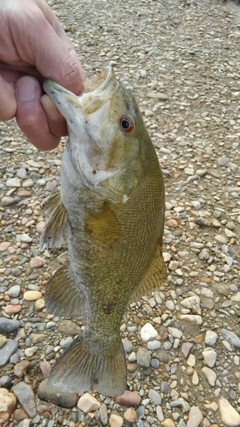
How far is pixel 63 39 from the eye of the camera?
81.5 inches

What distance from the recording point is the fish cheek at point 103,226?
73.9 inches

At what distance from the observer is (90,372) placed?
2.17m

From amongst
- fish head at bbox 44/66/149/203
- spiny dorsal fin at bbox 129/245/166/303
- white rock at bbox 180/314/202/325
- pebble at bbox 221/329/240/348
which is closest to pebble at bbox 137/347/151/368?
white rock at bbox 180/314/202/325

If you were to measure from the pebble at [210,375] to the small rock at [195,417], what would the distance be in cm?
22

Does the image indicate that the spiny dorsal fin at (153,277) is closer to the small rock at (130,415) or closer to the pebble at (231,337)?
the small rock at (130,415)

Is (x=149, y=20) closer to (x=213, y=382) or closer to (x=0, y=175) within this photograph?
(x=0, y=175)

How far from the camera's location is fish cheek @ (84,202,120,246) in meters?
1.88

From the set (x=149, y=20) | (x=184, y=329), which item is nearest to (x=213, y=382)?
(x=184, y=329)

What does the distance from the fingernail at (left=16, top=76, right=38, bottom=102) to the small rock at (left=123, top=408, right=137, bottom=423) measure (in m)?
1.96

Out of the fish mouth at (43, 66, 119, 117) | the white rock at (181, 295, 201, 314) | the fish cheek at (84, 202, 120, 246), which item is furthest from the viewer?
the white rock at (181, 295, 201, 314)

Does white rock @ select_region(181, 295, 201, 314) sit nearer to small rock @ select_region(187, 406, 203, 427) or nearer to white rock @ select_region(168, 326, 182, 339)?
white rock @ select_region(168, 326, 182, 339)

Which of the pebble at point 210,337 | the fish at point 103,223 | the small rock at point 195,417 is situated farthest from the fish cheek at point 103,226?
the pebble at point 210,337

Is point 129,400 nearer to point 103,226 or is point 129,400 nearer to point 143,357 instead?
point 143,357

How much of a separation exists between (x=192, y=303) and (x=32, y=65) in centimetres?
223
